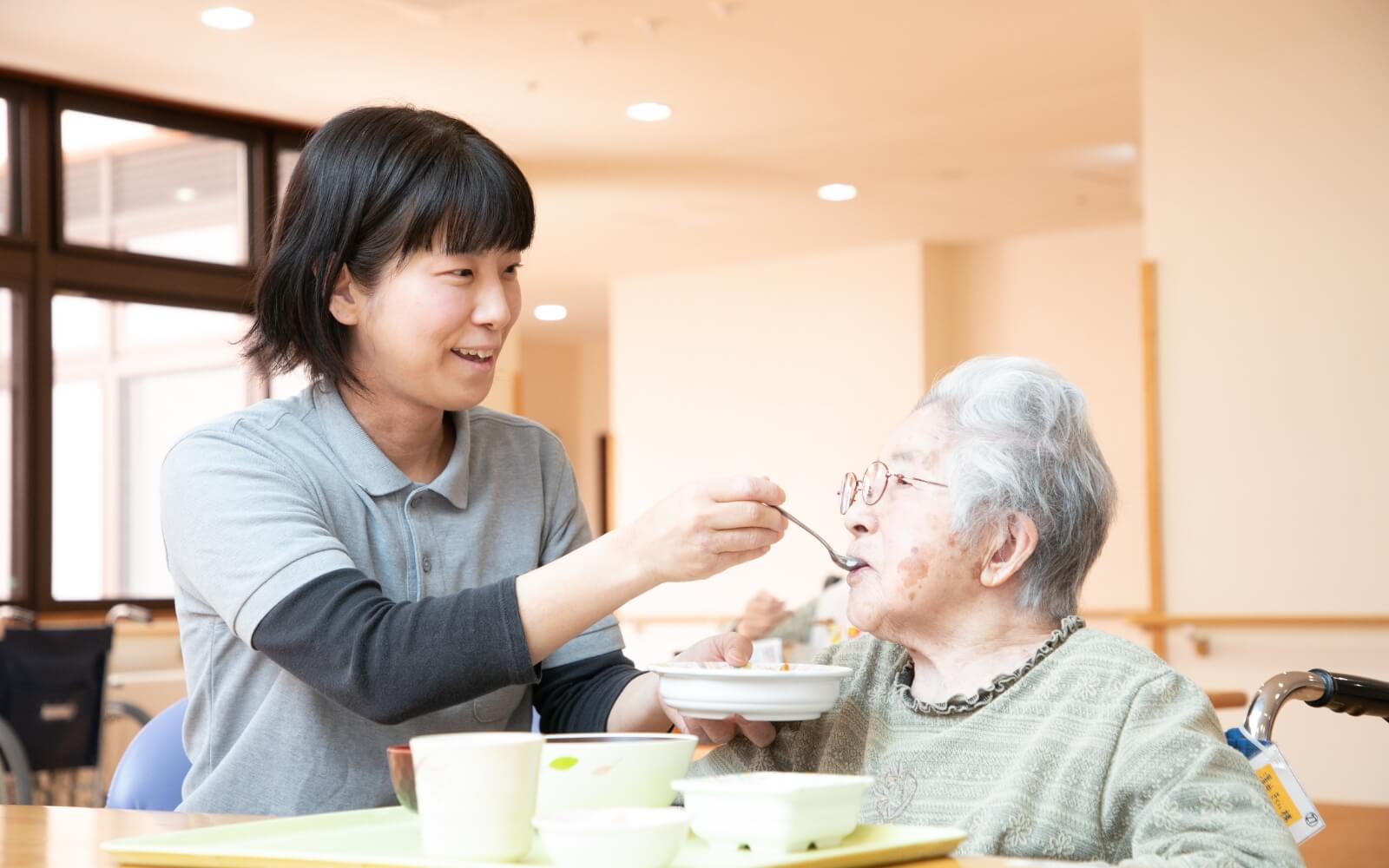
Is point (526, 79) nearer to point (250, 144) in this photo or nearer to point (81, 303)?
point (250, 144)

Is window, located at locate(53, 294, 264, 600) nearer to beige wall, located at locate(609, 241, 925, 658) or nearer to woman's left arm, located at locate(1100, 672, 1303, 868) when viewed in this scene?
beige wall, located at locate(609, 241, 925, 658)

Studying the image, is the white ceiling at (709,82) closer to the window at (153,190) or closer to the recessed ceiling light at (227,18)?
the recessed ceiling light at (227,18)

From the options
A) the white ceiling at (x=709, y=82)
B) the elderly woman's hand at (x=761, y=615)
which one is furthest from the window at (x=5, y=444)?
the elderly woman's hand at (x=761, y=615)

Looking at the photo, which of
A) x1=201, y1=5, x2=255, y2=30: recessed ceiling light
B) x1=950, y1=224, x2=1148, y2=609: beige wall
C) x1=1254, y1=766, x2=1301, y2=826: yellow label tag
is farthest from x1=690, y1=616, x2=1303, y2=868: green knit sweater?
x1=950, y1=224, x2=1148, y2=609: beige wall

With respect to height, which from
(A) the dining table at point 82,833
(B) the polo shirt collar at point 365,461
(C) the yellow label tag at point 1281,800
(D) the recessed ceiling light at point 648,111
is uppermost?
(D) the recessed ceiling light at point 648,111

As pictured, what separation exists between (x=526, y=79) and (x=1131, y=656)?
17.2 ft

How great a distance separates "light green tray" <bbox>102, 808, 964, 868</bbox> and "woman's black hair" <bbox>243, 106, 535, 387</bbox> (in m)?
0.68

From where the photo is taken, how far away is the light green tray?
3.04 feet

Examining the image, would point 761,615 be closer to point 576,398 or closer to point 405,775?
point 405,775

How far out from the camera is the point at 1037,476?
1.51m

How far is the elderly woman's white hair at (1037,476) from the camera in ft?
4.94

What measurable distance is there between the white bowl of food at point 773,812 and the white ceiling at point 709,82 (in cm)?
399

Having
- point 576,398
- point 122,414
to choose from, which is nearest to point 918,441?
point 122,414

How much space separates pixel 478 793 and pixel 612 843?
10cm
